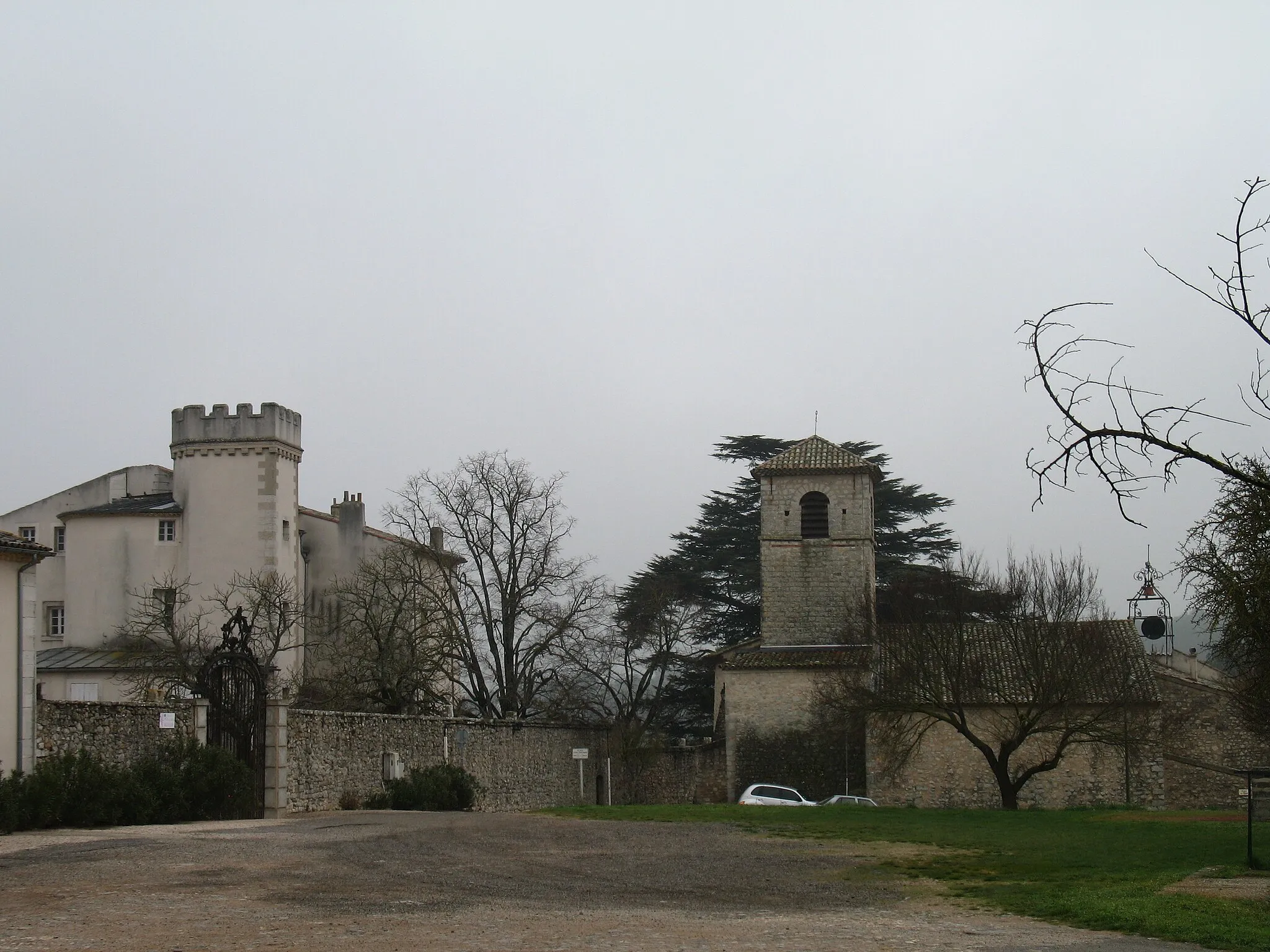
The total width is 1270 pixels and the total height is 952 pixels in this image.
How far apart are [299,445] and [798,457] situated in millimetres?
17217

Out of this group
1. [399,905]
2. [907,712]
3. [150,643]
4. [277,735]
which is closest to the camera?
[399,905]

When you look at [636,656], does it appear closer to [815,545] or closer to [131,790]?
[815,545]

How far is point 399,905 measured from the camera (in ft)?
36.3

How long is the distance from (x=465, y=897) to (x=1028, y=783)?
1175 inches

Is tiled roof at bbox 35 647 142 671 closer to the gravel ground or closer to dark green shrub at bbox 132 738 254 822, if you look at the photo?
dark green shrub at bbox 132 738 254 822

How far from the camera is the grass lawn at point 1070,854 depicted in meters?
11.0

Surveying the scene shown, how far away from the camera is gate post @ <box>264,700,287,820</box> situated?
2483 cm

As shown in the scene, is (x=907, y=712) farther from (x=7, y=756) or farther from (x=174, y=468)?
(x=174, y=468)

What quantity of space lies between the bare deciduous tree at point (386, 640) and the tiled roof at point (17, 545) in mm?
18355

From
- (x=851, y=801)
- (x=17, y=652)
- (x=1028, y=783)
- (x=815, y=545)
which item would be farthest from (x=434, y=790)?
(x=815, y=545)

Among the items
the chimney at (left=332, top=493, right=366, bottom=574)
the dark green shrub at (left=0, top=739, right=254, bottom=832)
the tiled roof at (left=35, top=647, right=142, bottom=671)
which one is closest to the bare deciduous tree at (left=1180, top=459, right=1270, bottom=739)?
the dark green shrub at (left=0, top=739, right=254, bottom=832)

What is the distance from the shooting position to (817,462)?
4478cm

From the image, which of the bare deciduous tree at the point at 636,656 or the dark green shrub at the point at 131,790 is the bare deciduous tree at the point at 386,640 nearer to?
the bare deciduous tree at the point at 636,656

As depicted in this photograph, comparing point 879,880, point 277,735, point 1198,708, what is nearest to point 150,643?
point 277,735
